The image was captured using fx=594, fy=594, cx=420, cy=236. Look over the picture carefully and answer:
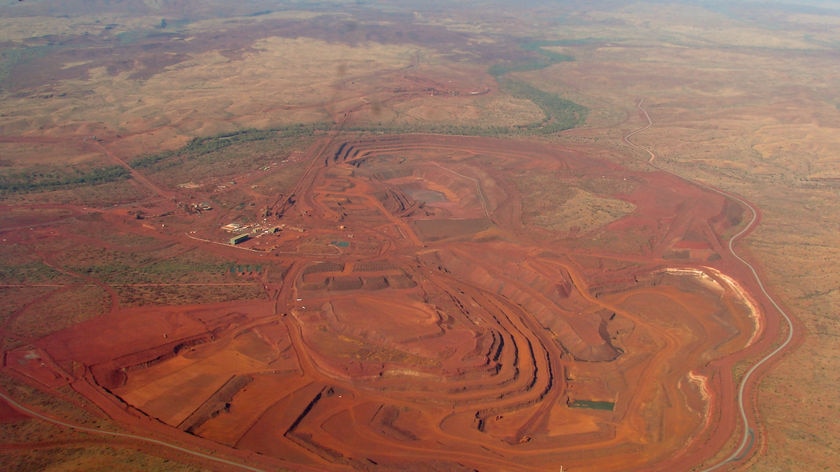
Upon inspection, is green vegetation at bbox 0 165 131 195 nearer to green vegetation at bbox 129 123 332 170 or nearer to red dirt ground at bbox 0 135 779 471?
green vegetation at bbox 129 123 332 170

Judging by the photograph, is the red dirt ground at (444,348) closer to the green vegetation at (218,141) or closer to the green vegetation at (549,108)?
the green vegetation at (218,141)

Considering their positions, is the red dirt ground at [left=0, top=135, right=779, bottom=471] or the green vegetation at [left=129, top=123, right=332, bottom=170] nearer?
the red dirt ground at [left=0, top=135, right=779, bottom=471]

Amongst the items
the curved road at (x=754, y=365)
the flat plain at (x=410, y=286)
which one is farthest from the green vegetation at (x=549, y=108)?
the curved road at (x=754, y=365)

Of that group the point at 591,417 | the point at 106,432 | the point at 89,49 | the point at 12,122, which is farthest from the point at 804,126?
the point at 89,49

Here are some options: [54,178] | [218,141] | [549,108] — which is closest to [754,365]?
[54,178]

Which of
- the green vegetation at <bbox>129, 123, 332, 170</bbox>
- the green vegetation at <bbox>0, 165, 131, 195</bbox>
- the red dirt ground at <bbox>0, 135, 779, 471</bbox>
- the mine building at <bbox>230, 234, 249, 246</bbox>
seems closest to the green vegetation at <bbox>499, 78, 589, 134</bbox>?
the green vegetation at <bbox>129, 123, 332, 170</bbox>
